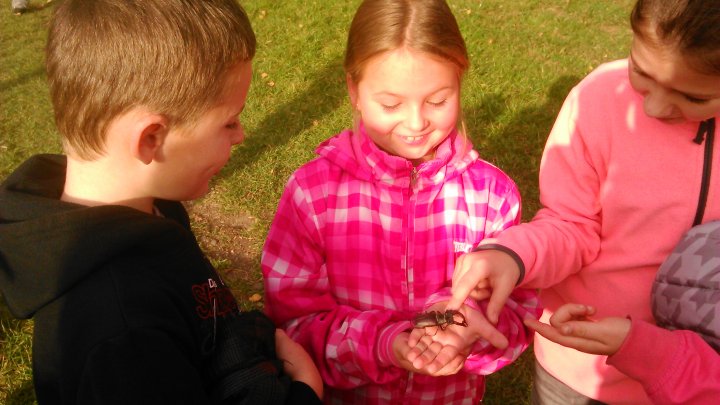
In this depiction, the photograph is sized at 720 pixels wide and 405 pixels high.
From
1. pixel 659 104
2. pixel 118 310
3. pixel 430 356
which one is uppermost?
pixel 659 104

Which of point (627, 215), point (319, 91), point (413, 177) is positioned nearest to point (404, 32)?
point (413, 177)

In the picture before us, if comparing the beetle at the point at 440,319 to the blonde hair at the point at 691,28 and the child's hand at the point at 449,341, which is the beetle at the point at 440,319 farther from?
the blonde hair at the point at 691,28

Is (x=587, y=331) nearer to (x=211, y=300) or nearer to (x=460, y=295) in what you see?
(x=460, y=295)

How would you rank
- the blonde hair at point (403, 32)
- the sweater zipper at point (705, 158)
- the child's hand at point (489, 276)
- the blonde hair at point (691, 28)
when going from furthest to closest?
1. the blonde hair at point (403, 32)
2. the child's hand at point (489, 276)
3. the sweater zipper at point (705, 158)
4. the blonde hair at point (691, 28)

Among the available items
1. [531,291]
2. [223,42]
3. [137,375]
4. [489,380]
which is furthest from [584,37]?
[137,375]

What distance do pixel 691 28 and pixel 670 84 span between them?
0.56ft

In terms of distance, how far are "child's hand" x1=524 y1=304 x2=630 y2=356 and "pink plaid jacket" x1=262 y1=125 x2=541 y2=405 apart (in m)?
0.40

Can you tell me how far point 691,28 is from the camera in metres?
1.64

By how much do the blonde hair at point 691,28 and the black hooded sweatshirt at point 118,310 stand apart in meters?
1.38

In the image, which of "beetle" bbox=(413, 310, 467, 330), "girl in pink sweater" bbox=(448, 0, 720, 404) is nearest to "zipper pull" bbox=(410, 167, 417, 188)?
"girl in pink sweater" bbox=(448, 0, 720, 404)

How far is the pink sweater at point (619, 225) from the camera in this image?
5.91 ft

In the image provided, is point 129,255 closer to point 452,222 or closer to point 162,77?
point 162,77

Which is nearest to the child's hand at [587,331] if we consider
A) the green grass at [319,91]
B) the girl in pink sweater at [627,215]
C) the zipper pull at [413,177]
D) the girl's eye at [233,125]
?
the girl in pink sweater at [627,215]

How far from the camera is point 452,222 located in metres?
2.28
